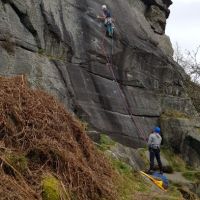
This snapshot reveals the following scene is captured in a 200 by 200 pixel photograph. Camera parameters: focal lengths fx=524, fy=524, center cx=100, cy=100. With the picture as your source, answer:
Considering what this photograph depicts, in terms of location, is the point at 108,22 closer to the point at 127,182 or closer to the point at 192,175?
the point at 192,175

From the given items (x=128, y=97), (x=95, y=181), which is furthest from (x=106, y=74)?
(x=95, y=181)

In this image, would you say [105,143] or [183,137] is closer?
[105,143]

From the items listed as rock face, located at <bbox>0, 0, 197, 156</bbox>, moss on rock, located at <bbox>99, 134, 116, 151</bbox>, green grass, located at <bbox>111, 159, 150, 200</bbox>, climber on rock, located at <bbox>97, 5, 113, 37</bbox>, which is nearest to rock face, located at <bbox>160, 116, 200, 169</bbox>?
rock face, located at <bbox>0, 0, 197, 156</bbox>

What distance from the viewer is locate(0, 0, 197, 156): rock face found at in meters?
18.1

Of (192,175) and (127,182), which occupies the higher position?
(127,182)

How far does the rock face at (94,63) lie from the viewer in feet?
59.4

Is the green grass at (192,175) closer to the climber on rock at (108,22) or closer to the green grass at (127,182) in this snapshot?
the green grass at (127,182)

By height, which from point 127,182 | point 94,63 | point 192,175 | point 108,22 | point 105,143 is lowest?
point 192,175

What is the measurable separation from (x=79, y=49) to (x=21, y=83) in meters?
9.10

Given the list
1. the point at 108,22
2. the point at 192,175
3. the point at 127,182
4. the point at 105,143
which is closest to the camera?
the point at 127,182

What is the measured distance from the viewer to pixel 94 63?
21.1 meters

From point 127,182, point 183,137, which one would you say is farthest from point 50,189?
point 183,137

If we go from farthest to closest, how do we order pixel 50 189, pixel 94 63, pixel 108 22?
pixel 108 22
pixel 94 63
pixel 50 189

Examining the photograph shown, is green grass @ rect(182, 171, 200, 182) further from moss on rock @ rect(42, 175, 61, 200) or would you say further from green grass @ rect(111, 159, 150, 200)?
moss on rock @ rect(42, 175, 61, 200)
